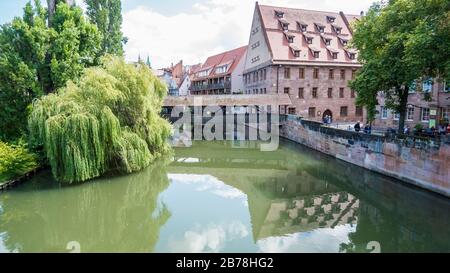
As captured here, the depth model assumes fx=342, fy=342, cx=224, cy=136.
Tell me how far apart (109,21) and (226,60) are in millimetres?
26680

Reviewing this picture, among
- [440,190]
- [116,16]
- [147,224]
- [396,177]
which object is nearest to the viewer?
[147,224]

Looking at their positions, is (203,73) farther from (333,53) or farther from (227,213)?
(227,213)

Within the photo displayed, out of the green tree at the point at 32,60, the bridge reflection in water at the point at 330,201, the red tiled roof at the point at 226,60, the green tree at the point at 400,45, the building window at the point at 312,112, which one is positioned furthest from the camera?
the red tiled roof at the point at 226,60

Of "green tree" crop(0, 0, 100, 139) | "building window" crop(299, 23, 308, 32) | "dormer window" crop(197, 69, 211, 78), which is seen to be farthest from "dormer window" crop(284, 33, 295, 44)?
"dormer window" crop(197, 69, 211, 78)

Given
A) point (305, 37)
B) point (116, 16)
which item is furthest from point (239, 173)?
point (305, 37)

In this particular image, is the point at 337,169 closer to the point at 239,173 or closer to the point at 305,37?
the point at 239,173

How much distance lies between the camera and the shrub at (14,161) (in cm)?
1505

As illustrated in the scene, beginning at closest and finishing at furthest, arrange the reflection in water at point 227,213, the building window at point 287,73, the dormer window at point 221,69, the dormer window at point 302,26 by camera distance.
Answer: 1. the reflection in water at point 227,213
2. the building window at point 287,73
3. the dormer window at point 302,26
4. the dormer window at point 221,69

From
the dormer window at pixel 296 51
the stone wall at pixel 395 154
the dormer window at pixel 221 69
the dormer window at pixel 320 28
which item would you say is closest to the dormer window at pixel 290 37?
the dormer window at pixel 296 51

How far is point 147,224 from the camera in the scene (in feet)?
39.3

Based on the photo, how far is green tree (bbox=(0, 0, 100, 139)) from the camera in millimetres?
17641

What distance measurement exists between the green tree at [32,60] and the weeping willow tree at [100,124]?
2.02 metres

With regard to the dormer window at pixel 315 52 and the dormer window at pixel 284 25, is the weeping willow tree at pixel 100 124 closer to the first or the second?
the dormer window at pixel 315 52

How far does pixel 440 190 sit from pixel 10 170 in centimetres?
1878
